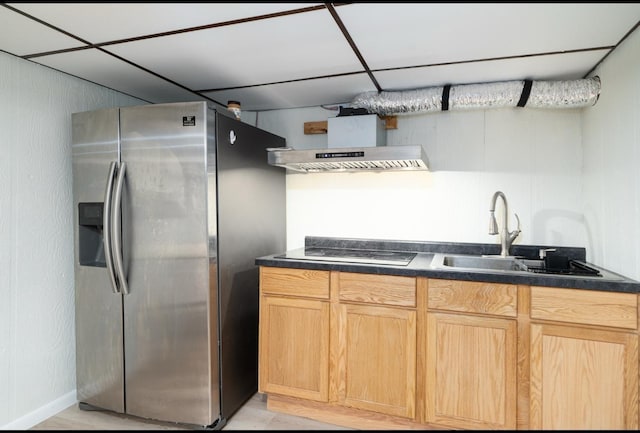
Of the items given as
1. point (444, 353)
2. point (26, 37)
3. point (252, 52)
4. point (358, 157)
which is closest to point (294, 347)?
point (444, 353)

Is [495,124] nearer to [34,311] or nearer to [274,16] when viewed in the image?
[274,16]

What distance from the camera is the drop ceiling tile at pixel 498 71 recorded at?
6.59 feet

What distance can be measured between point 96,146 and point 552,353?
8.58 ft

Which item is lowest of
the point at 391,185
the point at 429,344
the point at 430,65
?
the point at 429,344

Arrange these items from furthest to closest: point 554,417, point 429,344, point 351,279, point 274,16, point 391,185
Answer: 1. point 391,185
2. point 351,279
3. point 429,344
4. point 554,417
5. point 274,16

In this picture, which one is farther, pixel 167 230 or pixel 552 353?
pixel 167 230

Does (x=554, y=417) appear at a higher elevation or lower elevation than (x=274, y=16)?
lower

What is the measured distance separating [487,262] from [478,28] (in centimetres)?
140

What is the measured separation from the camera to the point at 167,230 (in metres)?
2.03

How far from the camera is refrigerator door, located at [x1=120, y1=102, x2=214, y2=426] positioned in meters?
2.00

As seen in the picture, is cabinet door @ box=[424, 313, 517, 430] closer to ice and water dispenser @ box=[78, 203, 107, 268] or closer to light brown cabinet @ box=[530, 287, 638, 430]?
light brown cabinet @ box=[530, 287, 638, 430]

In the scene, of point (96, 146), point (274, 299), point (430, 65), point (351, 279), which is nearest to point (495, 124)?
point (430, 65)

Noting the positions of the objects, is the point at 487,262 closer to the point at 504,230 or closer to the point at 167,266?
the point at 504,230

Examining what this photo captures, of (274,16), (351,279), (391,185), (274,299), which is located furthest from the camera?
(391,185)
